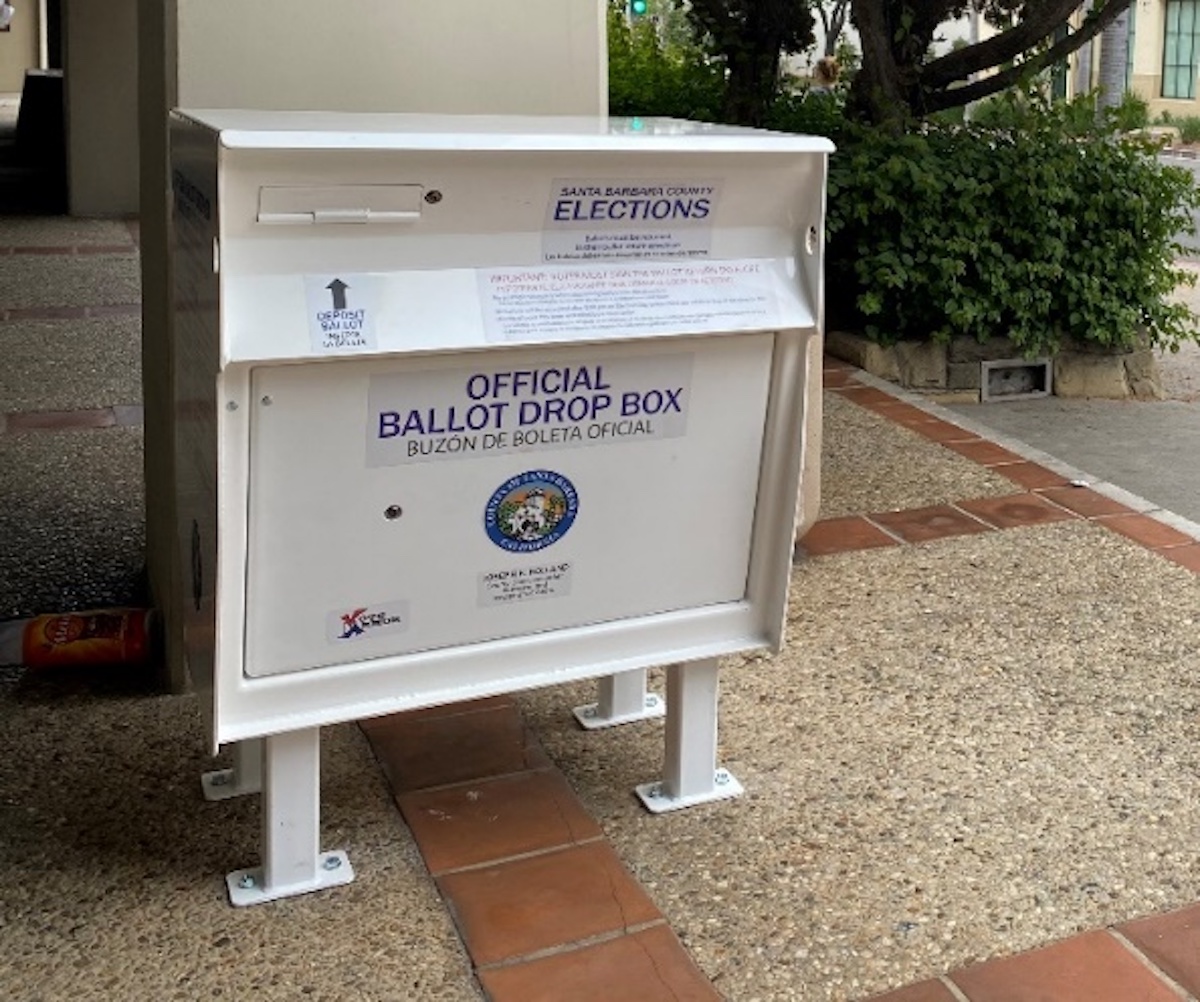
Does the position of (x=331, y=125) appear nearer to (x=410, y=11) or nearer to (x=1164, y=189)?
(x=410, y=11)

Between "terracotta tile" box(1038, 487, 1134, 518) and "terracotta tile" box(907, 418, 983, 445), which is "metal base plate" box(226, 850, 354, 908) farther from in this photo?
"terracotta tile" box(907, 418, 983, 445)

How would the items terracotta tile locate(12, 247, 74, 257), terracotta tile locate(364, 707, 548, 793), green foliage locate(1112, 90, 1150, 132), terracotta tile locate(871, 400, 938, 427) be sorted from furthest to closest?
1. terracotta tile locate(12, 247, 74, 257)
2. green foliage locate(1112, 90, 1150, 132)
3. terracotta tile locate(871, 400, 938, 427)
4. terracotta tile locate(364, 707, 548, 793)

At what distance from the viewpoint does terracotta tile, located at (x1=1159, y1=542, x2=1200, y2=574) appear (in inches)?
175

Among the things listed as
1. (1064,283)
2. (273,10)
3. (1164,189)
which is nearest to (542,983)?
(273,10)

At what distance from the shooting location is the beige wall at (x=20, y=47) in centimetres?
3428

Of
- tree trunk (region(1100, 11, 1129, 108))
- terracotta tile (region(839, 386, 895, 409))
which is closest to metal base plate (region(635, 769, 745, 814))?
terracotta tile (region(839, 386, 895, 409))

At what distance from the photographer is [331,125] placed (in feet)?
8.29

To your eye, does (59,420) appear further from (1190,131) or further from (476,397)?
(1190,131)

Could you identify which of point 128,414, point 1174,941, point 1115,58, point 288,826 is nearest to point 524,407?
point 288,826

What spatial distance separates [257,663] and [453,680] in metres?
0.35

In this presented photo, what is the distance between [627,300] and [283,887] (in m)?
1.20

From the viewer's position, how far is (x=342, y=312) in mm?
2309

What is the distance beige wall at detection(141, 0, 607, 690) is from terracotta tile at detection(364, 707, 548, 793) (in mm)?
514

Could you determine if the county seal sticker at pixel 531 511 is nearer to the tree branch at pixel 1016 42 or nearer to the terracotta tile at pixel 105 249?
the tree branch at pixel 1016 42
